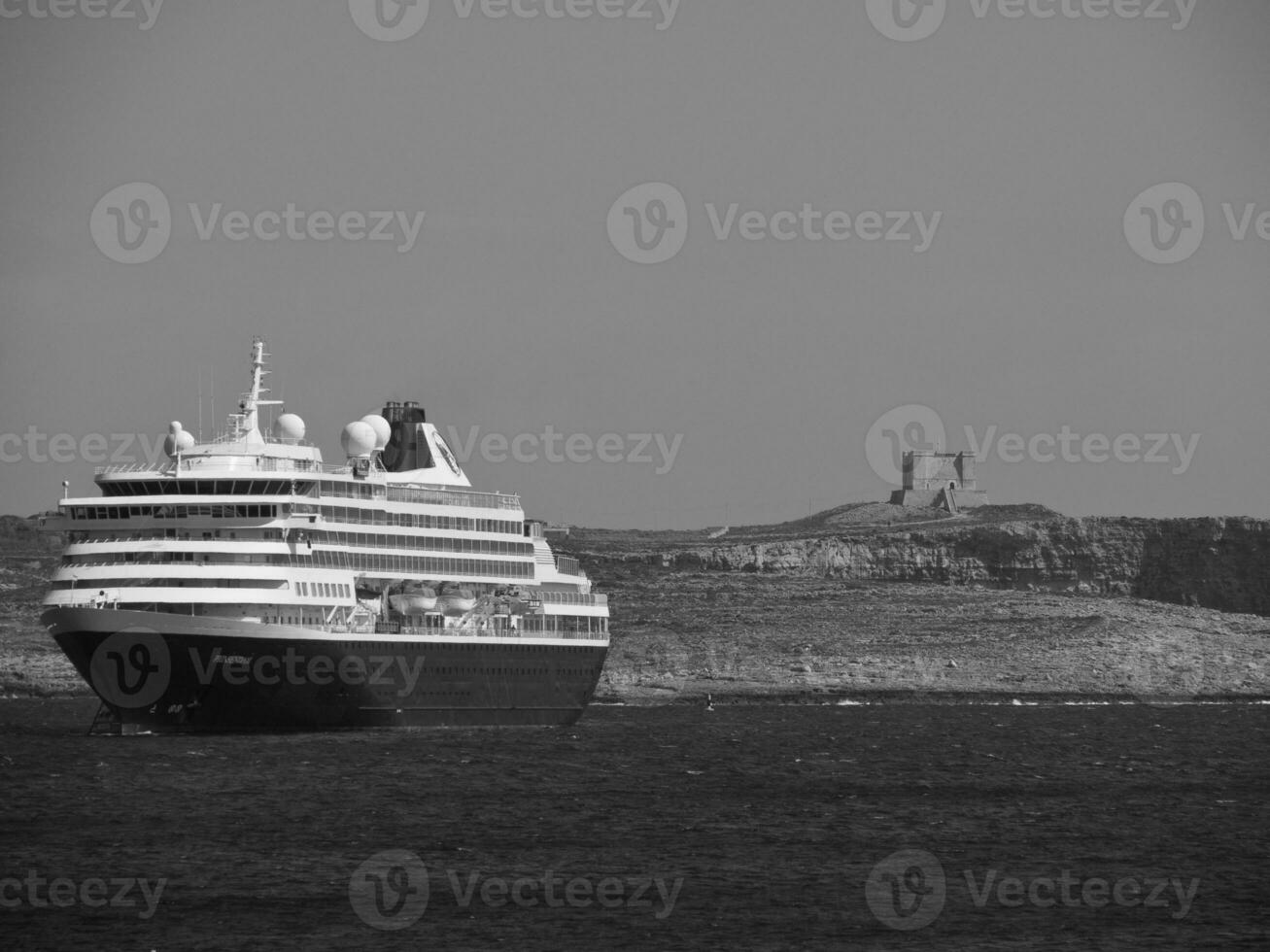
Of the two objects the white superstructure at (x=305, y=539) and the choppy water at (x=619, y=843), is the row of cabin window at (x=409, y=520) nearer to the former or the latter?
the white superstructure at (x=305, y=539)

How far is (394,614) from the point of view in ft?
247

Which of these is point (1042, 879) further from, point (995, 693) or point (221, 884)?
point (995, 693)

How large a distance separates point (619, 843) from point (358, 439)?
110 feet

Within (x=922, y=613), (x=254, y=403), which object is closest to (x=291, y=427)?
(x=254, y=403)

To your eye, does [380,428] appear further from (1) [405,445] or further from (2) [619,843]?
(2) [619,843]

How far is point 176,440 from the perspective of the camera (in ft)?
237

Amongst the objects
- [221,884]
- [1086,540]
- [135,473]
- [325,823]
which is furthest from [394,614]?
[1086,540]

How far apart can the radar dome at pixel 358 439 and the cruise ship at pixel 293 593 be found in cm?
8

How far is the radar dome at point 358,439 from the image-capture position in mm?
77938

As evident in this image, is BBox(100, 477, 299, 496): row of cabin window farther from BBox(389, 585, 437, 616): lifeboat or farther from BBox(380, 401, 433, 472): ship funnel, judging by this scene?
BBox(380, 401, 433, 472): ship funnel

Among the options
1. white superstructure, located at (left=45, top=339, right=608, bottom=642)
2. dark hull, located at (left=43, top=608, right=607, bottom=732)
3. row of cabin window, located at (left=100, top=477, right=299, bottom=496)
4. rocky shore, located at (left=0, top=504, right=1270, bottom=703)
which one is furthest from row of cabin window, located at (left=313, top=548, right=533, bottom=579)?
rocky shore, located at (left=0, top=504, right=1270, bottom=703)

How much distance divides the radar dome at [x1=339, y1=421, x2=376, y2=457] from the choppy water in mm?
11880

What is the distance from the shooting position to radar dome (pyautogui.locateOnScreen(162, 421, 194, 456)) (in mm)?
72125

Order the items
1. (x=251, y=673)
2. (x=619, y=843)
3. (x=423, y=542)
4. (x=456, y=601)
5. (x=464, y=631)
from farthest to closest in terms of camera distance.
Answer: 1. (x=456, y=601)
2. (x=464, y=631)
3. (x=423, y=542)
4. (x=251, y=673)
5. (x=619, y=843)
